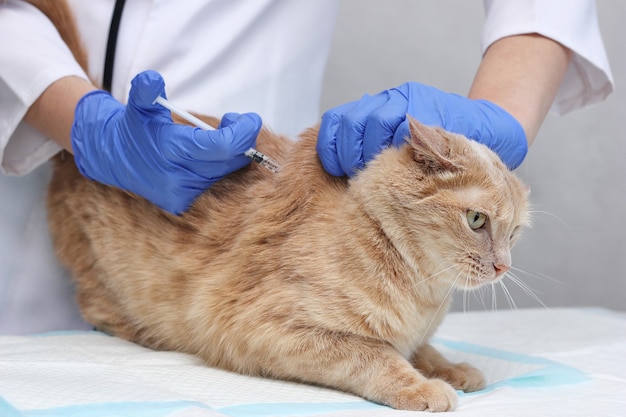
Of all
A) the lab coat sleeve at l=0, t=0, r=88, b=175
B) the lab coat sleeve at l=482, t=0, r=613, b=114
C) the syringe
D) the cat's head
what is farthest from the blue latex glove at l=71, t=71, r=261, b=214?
the lab coat sleeve at l=482, t=0, r=613, b=114

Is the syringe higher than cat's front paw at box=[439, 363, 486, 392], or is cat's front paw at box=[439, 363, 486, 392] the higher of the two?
the syringe

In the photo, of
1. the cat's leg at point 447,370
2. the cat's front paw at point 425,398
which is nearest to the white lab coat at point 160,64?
the cat's leg at point 447,370

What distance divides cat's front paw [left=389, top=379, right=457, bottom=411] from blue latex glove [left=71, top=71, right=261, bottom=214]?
54 centimetres

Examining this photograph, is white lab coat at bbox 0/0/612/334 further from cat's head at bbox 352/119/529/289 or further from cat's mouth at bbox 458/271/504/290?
cat's mouth at bbox 458/271/504/290

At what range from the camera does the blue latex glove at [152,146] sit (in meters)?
1.33

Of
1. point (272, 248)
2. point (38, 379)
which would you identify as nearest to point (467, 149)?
point (272, 248)

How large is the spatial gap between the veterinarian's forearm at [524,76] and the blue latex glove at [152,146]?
0.60 m

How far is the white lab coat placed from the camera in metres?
1.60

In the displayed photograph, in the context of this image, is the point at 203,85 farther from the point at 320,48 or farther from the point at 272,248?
the point at 272,248

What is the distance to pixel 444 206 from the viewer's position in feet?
4.01

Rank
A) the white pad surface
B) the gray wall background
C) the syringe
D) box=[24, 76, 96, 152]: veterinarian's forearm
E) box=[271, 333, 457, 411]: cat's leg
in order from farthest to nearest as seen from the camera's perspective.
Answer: the gray wall background → box=[24, 76, 96, 152]: veterinarian's forearm → the syringe → box=[271, 333, 457, 411]: cat's leg → the white pad surface

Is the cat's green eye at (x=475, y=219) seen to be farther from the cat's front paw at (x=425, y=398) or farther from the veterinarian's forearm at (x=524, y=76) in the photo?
the veterinarian's forearm at (x=524, y=76)

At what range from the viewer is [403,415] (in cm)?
106

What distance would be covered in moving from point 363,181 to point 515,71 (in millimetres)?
591
